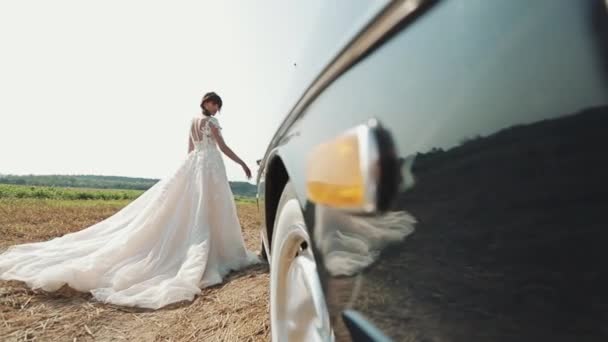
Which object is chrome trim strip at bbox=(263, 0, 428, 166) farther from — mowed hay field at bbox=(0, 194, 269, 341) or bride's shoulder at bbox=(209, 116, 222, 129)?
bride's shoulder at bbox=(209, 116, 222, 129)

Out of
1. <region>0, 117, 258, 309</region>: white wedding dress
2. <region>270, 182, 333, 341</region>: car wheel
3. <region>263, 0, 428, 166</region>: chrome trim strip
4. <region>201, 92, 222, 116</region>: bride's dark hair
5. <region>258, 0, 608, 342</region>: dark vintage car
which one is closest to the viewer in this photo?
<region>258, 0, 608, 342</region>: dark vintage car

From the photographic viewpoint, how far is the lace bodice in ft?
15.0

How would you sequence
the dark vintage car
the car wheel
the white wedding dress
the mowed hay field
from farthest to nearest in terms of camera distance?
1. the white wedding dress
2. the mowed hay field
3. the car wheel
4. the dark vintage car

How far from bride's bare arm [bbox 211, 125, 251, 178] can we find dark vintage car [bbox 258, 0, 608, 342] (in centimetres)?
396

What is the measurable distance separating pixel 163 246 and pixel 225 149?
131cm

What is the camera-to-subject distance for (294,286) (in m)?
1.23

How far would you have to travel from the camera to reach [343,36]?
81 centimetres

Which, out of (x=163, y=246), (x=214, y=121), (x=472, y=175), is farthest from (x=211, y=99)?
(x=472, y=175)

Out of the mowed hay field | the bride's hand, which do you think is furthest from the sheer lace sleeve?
the mowed hay field

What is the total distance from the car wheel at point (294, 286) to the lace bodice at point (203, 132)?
131 inches

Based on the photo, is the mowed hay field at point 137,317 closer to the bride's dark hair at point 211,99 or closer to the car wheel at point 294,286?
the car wheel at point 294,286

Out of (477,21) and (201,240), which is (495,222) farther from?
(201,240)

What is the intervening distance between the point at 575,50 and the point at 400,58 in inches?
10.8

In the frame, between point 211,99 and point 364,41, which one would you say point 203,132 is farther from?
point 364,41
